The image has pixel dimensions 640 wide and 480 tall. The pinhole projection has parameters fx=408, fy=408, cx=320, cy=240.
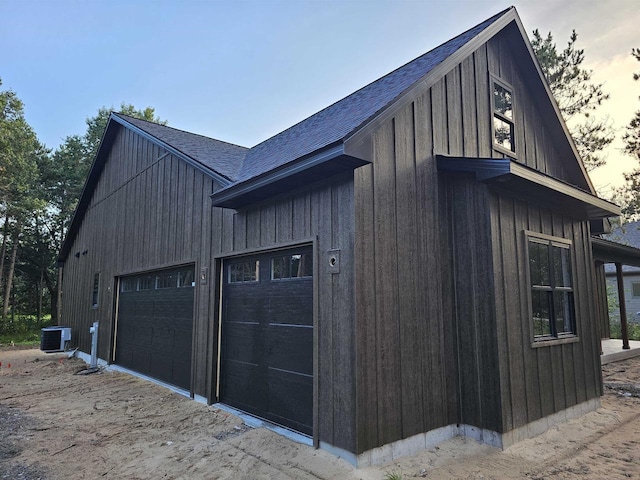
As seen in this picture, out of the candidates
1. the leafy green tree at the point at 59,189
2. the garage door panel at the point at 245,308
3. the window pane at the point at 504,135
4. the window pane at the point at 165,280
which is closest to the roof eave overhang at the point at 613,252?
the window pane at the point at 504,135

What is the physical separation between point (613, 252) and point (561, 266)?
5802 mm

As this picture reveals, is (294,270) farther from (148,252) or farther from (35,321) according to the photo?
(35,321)

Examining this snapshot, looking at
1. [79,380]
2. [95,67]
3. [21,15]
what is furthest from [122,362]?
A: [95,67]

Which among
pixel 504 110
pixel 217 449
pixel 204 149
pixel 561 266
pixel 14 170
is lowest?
pixel 217 449

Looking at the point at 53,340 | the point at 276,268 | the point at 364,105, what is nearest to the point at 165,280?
the point at 276,268

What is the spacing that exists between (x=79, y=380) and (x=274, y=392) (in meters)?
6.09

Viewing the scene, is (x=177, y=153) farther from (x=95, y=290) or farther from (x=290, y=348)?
(x=95, y=290)

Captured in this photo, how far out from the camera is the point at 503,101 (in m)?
6.25

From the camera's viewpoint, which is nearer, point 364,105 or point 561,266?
point 364,105

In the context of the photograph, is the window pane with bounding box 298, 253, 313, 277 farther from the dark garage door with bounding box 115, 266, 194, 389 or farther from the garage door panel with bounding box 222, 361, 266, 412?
the dark garage door with bounding box 115, 266, 194, 389

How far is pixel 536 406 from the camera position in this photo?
15.6ft

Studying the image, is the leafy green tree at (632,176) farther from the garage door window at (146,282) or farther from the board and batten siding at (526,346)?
the garage door window at (146,282)

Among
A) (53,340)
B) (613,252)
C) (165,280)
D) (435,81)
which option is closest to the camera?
(435,81)

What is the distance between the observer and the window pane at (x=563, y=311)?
540 centimetres
